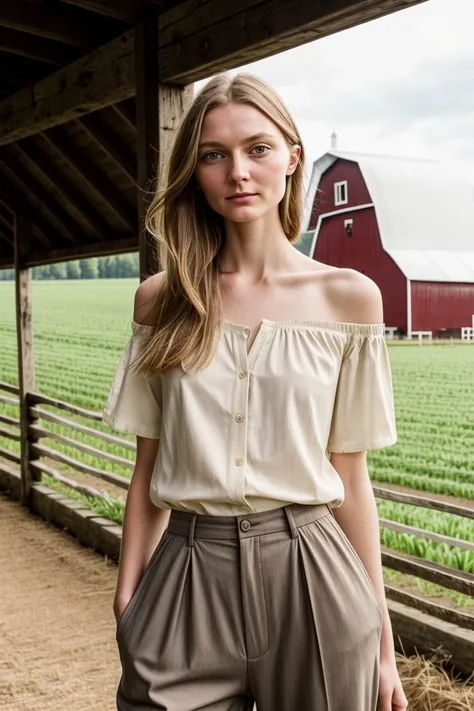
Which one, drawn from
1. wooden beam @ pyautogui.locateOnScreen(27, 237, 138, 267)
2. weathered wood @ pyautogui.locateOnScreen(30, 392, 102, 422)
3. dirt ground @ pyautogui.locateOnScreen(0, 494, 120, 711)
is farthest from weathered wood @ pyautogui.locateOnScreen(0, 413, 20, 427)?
wooden beam @ pyautogui.locateOnScreen(27, 237, 138, 267)

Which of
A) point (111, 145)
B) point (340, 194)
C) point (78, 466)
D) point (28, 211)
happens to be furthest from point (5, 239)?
point (340, 194)

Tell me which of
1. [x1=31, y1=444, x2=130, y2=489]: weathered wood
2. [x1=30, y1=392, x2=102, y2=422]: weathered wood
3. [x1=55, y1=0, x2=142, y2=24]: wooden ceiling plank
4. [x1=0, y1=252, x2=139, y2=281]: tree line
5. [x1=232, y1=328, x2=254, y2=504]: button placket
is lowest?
[x1=31, y1=444, x2=130, y2=489]: weathered wood

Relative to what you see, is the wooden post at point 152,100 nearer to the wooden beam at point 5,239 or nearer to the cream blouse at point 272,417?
the cream blouse at point 272,417

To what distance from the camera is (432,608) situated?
3184mm

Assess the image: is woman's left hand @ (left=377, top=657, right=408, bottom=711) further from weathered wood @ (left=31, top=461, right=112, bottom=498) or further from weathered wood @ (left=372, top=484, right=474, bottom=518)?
weathered wood @ (left=31, top=461, right=112, bottom=498)

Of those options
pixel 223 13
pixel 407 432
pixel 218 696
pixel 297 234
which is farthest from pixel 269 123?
pixel 407 432

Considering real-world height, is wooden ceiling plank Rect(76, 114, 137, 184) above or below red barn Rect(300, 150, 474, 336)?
above

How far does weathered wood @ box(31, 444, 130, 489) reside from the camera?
5.18m

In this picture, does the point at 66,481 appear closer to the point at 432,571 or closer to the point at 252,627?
the point at 432,571

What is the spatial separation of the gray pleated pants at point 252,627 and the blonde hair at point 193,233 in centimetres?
27

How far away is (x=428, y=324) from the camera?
2.91m

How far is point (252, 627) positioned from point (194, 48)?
2.36 meters

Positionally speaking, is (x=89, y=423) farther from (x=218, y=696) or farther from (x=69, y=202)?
(x=218, y=696)

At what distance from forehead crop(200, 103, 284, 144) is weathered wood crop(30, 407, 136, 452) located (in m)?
3.96
